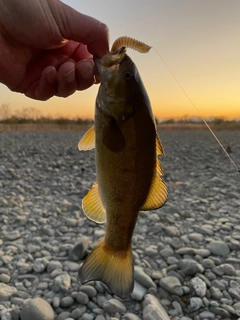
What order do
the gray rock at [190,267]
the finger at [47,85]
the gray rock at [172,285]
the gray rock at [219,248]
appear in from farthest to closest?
the gray rock at [219,248] < the gray rock at [190,267] < the gray rock at [172,285] < the finger at [47,85]

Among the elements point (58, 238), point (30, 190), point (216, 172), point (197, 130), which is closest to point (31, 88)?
point (58, 238)

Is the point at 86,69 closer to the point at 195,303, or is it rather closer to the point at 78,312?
the point at 78,312

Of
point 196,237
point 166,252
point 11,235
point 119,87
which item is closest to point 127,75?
point 119,87

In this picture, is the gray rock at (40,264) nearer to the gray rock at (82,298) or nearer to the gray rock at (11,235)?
the gray rock at (82,298)

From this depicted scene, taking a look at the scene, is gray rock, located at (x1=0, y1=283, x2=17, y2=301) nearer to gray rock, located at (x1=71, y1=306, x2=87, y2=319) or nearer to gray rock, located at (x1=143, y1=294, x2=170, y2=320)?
gray rock, located at (x1=71, y1=306, x2=87, y2=319)

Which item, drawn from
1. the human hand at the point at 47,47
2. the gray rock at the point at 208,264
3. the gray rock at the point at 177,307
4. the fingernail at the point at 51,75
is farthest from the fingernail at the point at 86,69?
the gray rock at the point at 208,264

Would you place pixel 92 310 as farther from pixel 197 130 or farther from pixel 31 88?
pixel 197 130

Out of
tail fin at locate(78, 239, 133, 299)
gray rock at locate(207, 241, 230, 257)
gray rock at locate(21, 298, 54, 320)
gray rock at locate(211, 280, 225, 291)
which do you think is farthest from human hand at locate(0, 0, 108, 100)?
gray rock at locate(207, 241, 230, 257)
